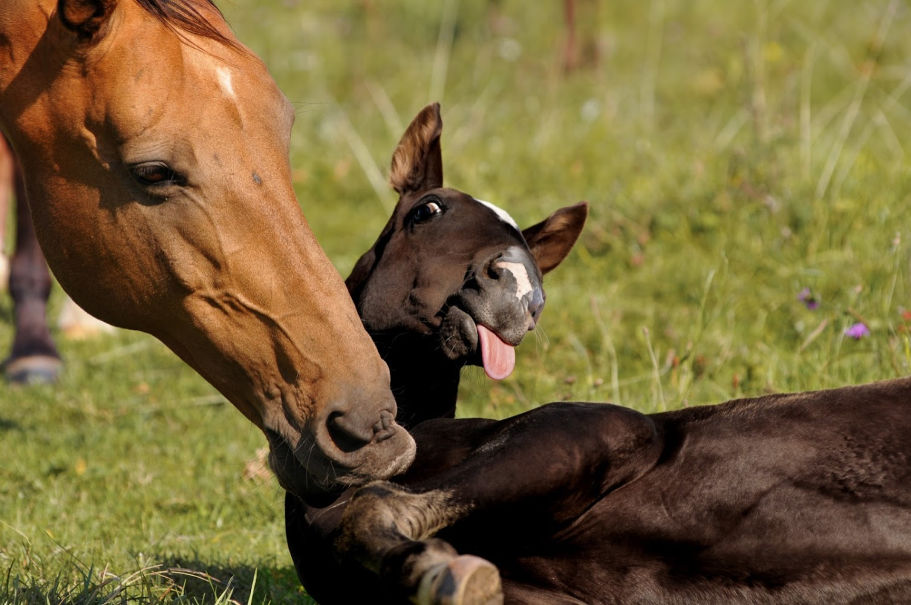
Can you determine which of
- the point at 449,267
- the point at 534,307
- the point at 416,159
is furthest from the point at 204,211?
the point at 416,159

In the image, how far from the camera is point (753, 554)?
2523 millimetres

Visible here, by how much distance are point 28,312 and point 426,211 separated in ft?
12.9

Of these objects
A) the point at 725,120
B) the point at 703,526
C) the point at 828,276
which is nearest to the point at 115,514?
the point at 703,526

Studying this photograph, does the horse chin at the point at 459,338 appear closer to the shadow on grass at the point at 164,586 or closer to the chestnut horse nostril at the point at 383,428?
the chestnut horse nostril at the point at 383,428

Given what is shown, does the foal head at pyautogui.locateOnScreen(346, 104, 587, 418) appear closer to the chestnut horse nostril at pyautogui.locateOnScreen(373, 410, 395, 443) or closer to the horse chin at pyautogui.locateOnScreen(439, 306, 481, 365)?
the horse chin at pyautogui.locateOnScreen(439, 306, 481, 365)

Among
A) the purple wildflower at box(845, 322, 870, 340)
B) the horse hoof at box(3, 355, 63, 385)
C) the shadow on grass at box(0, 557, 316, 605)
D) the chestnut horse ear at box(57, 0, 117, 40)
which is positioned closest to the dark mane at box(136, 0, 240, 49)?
the chestnut horse ear at box(57, 0, 117, 40)

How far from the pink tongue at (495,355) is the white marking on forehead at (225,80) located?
844 mm

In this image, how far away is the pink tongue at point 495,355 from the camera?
2.97 m

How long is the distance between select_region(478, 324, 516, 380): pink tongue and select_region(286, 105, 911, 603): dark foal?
0.27 metres

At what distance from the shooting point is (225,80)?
9.02ft

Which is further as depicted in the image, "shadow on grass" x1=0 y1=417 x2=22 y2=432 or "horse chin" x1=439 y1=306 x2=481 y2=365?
"shadow on grass" x1=0 y1=417 x2=22 y2=432

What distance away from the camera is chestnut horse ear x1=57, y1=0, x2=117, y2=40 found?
2.64 meters

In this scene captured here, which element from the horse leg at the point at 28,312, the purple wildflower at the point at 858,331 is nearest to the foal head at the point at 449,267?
the purple wildflower at the point at 858,331

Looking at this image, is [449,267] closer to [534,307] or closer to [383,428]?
[534,307]
